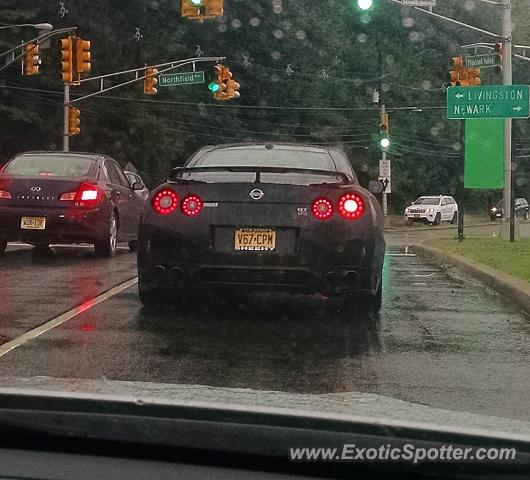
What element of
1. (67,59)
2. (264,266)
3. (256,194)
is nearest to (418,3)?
(67,59)

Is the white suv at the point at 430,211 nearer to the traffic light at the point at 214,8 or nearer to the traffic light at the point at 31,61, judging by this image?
the traffic light at the point at 31,61

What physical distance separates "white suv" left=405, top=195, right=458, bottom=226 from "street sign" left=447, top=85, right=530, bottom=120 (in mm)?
25225

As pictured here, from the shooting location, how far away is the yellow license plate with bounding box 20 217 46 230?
1329cm

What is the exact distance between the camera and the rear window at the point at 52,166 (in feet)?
45.6

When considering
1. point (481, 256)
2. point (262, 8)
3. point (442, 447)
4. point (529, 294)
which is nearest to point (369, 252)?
point (529, 294)

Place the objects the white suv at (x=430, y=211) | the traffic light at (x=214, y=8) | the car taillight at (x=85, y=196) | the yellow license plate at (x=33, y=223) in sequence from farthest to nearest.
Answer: the white suv at (x=430, y=211) → the traffic light at (x=214, y=8) → the car taillight at (x=85, y=196) → the yellow license plate at (x=33, y=223)

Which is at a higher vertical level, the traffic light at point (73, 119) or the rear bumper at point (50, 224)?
the traffic light at point (73, 119)

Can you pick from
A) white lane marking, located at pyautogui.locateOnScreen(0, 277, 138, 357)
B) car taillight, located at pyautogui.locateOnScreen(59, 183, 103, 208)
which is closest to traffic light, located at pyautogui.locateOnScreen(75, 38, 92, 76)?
car taillight, located at pyautogui.locateOnScreen(59, 183, 103, 208)

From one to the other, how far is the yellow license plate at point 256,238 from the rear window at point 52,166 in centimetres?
668

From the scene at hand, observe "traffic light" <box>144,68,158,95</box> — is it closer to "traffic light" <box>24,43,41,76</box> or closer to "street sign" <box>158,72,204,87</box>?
"street sign" <box>158,72,204,87</box>

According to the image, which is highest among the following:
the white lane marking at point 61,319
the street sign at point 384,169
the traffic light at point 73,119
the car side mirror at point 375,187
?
the traffic light at point 73,119

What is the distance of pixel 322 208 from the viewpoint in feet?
25.1

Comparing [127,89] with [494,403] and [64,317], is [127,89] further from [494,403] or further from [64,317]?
[494,403]

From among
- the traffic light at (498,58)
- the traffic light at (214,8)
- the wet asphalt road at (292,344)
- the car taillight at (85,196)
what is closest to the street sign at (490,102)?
the traffic light at (498,58)
